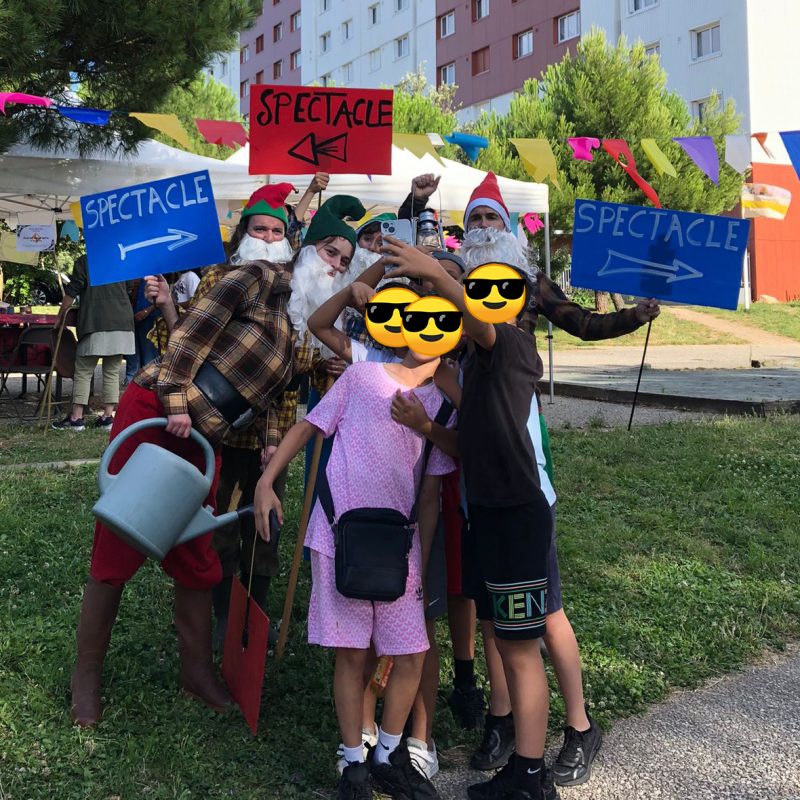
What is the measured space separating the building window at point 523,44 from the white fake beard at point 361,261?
3699 centimetres

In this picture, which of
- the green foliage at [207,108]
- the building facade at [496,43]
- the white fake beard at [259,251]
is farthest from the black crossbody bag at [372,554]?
the building facade at [496,43]

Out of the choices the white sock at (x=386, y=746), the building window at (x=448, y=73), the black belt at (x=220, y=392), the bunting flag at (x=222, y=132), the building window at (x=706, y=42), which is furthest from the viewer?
the building window at (x=448, y=73)

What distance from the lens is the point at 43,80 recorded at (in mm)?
8164

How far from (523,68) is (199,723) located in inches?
1499

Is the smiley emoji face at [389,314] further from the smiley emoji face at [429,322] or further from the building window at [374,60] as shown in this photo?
the building window at [374,60]

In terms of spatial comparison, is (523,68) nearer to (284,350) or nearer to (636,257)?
(636,257)

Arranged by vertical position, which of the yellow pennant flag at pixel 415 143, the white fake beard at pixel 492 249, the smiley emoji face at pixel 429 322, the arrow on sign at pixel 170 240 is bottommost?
the smiley emoji face at pixel 429 322

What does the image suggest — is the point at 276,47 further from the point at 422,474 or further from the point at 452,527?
the point at 422,474

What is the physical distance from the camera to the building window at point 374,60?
47062 mm

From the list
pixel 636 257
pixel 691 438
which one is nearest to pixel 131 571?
pixel 636 257

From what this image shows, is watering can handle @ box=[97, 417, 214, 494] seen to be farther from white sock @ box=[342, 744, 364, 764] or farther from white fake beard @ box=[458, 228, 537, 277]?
white fake beard @ box=[458, 228, 537, 277]

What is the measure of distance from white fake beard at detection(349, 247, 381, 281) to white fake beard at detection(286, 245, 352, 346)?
0.09 metres

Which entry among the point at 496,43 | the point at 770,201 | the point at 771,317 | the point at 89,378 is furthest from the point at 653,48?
the point at 89,378

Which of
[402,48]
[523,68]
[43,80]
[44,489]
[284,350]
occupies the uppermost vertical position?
[402,48]
